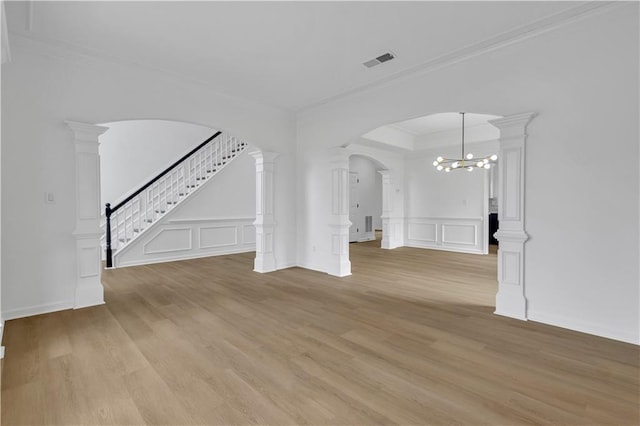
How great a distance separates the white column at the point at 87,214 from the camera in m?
3.65

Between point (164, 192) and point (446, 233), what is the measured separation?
24.5 ft

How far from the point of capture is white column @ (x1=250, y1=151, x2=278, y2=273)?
5.61m

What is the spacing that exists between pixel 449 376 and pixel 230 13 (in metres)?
3.65

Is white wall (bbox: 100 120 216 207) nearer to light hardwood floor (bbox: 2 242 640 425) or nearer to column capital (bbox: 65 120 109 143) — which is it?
column capital (bbox: 65 120 109 143)

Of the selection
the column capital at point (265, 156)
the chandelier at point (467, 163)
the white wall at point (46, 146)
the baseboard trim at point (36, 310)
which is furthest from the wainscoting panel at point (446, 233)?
the baseboard trim at point (36, 310)

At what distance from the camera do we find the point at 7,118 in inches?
129

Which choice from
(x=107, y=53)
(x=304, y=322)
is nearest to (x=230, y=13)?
(x=107, y=53)

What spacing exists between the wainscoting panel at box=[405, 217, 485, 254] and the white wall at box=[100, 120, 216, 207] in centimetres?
656

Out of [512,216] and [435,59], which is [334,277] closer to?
[512,216]

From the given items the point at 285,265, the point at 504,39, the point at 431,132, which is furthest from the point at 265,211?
the point at 431,132

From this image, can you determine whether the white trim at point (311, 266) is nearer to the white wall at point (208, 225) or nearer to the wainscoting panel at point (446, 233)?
the white wall at point (208, 225)

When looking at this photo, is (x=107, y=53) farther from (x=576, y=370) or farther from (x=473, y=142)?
(x=473, y=142)

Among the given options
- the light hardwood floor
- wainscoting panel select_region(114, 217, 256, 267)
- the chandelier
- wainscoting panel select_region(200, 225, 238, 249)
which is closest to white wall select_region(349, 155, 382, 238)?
the chandelier

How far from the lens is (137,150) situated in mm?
8008
